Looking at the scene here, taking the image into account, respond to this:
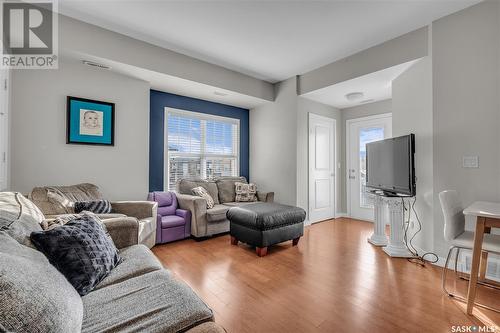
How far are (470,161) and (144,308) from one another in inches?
127

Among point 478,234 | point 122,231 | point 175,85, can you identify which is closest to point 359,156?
point 478,234

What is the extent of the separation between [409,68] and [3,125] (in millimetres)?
4768

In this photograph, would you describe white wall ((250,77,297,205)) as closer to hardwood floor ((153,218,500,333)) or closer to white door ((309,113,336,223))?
white door ((309,113,336,223))

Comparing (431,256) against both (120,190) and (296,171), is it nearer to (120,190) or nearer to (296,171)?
(296,171)

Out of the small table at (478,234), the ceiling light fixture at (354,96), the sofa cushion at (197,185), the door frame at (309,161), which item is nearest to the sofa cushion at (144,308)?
the small table at (478,234)

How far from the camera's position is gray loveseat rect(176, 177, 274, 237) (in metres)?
3.51

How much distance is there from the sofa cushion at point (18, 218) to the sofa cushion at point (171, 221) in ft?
5.97

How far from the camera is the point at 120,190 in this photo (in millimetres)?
3414

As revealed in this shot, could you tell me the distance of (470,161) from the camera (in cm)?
247

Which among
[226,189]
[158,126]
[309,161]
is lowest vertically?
[226,189]

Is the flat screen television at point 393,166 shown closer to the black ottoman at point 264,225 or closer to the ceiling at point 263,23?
the black ottoman at point 264,225

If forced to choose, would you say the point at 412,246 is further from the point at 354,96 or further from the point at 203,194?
the point at 203,194

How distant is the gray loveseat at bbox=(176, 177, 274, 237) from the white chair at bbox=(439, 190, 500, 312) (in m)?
2.70

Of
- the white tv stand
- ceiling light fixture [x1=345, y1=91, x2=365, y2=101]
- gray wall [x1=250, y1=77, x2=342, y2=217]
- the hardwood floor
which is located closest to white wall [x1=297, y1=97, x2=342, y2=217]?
gray wall [x1=250, y1=77, x2=342, y2=217]
